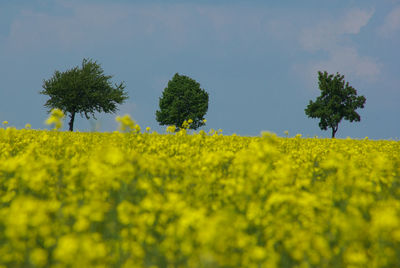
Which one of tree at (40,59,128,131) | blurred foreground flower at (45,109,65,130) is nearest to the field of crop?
blurred foreground flower at (45,109,65,130)

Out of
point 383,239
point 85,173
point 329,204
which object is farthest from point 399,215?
point 85,173

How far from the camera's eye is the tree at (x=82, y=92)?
46312 millimetres

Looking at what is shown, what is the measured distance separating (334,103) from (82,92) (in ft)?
116

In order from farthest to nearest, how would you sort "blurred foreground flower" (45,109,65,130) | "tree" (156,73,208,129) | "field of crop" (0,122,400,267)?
"tree" (156,73,208,129) < "blurred foreground flower" (45,109,65,130) < "field of crop" (0,122,400,267)

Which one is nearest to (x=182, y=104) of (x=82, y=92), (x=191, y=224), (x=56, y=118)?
(x=82, y=92)

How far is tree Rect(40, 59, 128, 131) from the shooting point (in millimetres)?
46312

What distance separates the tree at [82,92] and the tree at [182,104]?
32.0 feet

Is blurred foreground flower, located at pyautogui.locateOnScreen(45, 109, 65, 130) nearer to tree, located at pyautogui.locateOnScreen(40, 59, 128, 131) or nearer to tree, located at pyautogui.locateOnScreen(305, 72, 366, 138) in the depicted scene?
tree, located at pyautogui.locateOnScreen(40, 59, 128, 131)

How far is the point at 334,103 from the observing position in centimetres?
5425

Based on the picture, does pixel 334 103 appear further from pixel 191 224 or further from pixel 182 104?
pixel 191 224

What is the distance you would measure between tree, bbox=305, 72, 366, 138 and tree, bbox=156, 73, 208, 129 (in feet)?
53.2

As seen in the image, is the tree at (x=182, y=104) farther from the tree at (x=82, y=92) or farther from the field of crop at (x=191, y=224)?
the field of crop at (x=191, y=224)

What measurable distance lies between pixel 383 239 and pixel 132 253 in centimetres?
298

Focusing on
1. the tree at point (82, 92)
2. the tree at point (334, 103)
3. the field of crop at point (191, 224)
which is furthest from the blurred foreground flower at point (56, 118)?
the tree at point (334, 103)
